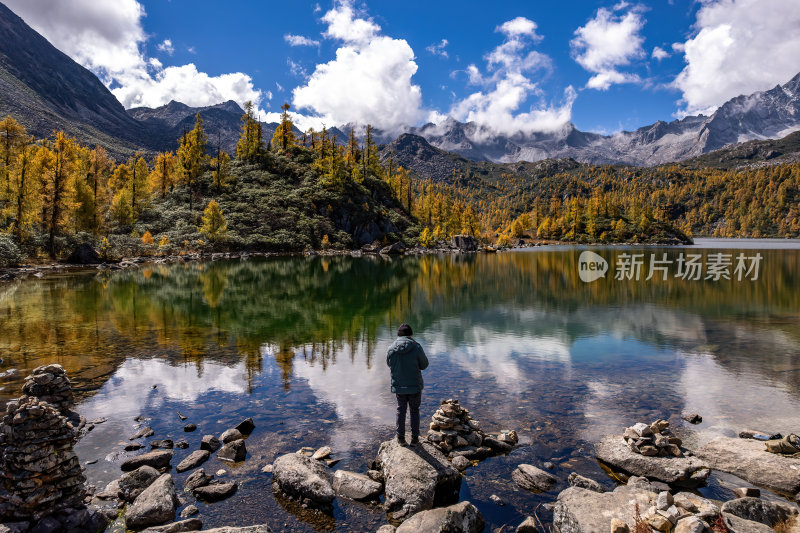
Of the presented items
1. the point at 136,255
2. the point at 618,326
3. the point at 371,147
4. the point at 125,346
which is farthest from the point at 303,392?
the point at 371,147

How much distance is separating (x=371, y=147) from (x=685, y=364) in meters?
171

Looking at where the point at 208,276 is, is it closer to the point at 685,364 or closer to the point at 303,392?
the point at 303,392

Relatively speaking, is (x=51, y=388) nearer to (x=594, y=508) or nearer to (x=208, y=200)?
(x=594, y=508)

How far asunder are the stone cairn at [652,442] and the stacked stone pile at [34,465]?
15828mm

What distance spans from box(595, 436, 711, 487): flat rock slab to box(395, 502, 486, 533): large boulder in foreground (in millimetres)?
5568

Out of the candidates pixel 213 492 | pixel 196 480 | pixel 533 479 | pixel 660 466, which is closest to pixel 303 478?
pixel 213 492

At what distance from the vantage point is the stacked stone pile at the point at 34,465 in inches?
377

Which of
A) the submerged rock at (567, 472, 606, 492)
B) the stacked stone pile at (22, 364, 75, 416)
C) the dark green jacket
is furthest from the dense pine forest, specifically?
the submerged rock at (567, 472, 606, 492)

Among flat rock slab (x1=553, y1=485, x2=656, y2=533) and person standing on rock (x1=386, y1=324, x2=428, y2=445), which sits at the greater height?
person standing on rock (x1=386, y1=324, x2=428, y2=445)

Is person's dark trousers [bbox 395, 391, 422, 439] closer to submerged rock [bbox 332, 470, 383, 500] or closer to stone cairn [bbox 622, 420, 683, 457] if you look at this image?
submerged rock [bbox 332, 470, 383, 500]

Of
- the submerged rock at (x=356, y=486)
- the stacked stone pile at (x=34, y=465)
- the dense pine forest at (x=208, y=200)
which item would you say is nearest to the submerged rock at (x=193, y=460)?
the stacked stone pile at (x=34, y=465)

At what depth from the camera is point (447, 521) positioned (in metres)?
9.65

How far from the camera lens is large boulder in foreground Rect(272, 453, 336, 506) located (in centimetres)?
1125

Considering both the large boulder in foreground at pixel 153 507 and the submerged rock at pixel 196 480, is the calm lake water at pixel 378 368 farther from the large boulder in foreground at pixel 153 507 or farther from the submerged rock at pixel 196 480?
the large boulder in foreground at pixel 153 507
